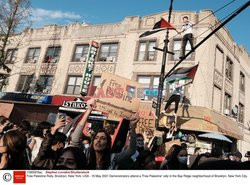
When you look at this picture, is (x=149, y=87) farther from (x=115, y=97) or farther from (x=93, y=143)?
(x=93, y=143)

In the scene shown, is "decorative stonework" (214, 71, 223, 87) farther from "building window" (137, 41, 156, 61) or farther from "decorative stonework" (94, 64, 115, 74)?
"decorative stonework" (94, 64, 115, 74)

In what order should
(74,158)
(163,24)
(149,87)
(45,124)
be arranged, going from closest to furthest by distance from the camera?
(74,158)
(45,124)
(163,24)
(149,87)

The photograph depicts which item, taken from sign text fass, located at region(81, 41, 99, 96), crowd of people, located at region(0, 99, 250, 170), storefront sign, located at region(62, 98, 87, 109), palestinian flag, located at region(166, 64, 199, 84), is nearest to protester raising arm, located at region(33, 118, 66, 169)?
crowd of people, located at region(0, 99, 250, 170)

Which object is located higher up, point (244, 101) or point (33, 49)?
point (33, 49)

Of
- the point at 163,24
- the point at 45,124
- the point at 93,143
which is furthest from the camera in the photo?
the point at 163,24

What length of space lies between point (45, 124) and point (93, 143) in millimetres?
2375

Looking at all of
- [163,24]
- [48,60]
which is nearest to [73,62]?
[48,60]

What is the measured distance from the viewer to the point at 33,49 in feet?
91.6

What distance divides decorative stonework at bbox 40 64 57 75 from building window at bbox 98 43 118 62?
4290mm

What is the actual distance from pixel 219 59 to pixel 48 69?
14081mm

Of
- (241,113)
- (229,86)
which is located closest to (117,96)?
(229,86)

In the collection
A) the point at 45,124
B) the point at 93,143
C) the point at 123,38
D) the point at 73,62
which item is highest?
the point at 123,38

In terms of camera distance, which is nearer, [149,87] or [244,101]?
[149,87]

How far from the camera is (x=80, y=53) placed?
25359 millimetres
